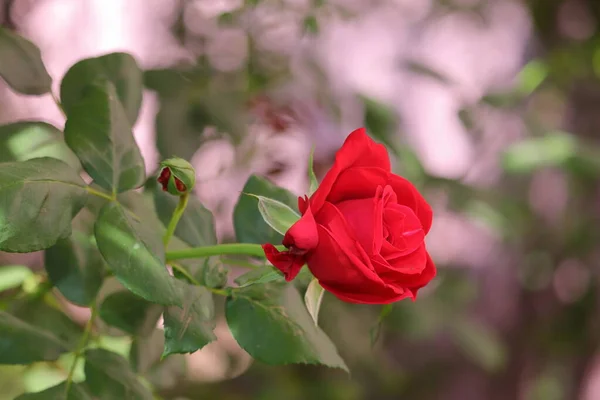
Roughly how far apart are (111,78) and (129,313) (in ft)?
0.60

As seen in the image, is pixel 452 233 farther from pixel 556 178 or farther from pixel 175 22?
pixel 175 22

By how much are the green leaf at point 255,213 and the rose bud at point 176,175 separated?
107mm

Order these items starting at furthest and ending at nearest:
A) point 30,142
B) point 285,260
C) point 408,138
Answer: point 408,138 → point 30,142 → point 285,260

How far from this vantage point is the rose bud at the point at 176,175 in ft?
1.12

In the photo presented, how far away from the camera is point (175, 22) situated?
2.98 ft

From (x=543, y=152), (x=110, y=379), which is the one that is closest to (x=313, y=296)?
(x=110, y=379)

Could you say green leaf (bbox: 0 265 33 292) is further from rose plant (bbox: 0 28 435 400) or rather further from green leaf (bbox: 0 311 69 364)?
green leaf (bbox: 0 311 69 364)

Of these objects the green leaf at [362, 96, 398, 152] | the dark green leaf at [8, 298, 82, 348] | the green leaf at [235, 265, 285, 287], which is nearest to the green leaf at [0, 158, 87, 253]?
the green leaf at [235, 265, 285, 287]

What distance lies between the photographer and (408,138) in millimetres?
1157

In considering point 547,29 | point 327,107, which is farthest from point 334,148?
point 547,29

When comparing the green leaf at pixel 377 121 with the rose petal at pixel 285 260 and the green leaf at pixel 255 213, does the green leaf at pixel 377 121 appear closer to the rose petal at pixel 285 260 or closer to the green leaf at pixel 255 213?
the green leaf at pixel 255 213

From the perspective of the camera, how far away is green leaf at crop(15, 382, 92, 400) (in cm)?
39

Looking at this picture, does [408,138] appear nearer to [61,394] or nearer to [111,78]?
[111,78]

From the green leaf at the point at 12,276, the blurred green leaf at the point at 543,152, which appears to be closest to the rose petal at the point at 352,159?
the green leaf at the point at 12,276
